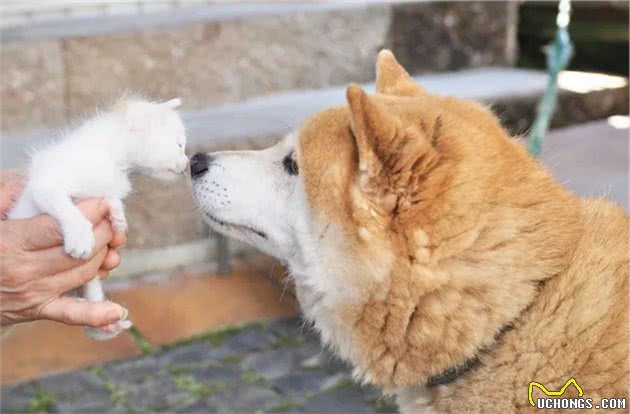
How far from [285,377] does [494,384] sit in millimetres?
2069

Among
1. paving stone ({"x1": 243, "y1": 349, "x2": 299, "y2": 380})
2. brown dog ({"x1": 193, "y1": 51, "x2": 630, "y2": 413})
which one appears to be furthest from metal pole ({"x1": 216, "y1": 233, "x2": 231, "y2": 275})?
brown dog ({"x1": 193, "y1": 51, "x2": 630, "y2": 413})

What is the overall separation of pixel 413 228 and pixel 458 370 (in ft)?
1.22

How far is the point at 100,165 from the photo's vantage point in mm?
2273

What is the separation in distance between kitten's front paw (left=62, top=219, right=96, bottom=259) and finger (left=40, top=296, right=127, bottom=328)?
15 centimetres

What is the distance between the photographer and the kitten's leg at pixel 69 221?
2.12 metres

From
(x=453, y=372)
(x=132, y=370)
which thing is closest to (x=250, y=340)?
(x=132, y=370)

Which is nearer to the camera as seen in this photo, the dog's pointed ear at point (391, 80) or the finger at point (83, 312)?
the finger at point (83, 312)

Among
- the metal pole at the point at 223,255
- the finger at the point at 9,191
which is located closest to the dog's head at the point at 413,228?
the finger at the point at 9,191

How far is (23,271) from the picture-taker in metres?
2.21

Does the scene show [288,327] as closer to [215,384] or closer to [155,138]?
[215,384]

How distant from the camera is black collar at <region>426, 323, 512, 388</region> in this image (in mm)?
2090

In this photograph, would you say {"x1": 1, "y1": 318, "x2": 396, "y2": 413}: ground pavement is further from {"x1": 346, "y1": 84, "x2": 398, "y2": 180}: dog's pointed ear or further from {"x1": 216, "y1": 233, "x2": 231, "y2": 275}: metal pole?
{"x1": 346, "y1": 84, "x2": 398, "y2": 180}: dog's pointed ear

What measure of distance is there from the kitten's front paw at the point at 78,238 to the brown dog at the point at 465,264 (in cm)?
60

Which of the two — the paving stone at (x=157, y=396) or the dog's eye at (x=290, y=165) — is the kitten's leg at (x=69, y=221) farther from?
the paving stone at (x=157, y=396)
